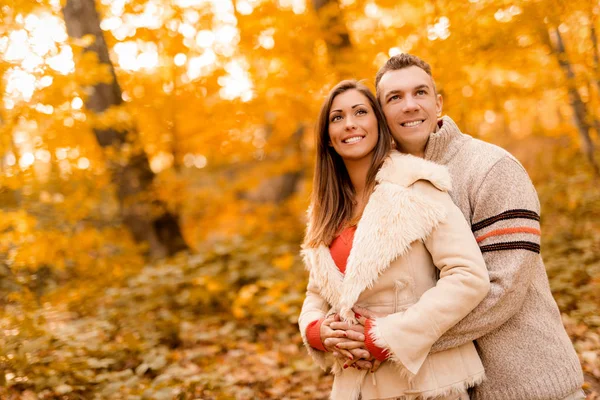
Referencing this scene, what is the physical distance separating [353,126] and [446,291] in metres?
0.89

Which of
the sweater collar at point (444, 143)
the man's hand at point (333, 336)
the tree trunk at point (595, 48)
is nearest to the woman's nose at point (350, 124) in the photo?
the sweater collar at point (444, 143)

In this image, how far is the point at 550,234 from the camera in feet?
20.3

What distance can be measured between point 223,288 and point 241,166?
5.14 metres

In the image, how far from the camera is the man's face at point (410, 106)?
2393 millimetres

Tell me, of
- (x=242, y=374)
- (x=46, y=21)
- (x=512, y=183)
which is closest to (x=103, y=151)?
(x=46, y=21)

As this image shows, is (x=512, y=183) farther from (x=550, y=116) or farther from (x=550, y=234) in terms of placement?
(x=550, y=116)

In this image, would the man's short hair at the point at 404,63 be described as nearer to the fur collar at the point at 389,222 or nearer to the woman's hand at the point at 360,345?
the fur collar at the point at 389,222

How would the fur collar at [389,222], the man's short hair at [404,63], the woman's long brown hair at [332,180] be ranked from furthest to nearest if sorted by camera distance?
1. the man's short hair at [404,63]
2. the woman's long brown hair at [332,180]
3. the fur collar at [389,222]

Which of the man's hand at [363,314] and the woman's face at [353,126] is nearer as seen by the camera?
the man's hand at [363,314]

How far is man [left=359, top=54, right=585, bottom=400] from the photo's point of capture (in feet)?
6.47

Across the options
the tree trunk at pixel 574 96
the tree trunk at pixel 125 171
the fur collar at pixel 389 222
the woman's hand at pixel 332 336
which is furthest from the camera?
the tree trunk at pixel 125 171

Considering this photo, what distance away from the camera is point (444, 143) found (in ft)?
→ 7.64

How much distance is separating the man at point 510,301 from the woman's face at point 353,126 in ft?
1.41

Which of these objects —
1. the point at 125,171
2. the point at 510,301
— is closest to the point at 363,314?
the point at 510,301
